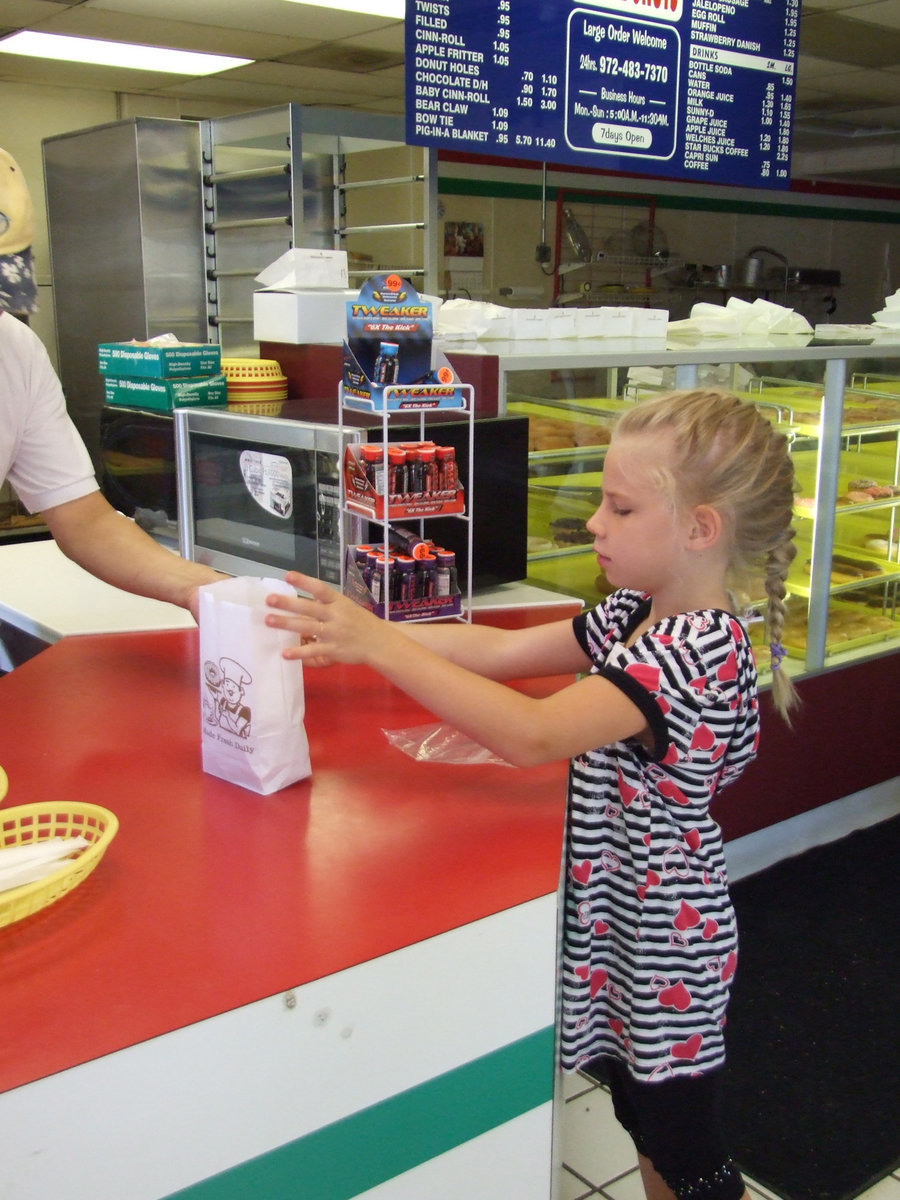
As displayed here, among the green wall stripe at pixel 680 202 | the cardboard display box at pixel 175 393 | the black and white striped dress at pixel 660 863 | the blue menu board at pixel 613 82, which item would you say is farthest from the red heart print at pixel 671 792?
the green wall stripe at pixel 680 202

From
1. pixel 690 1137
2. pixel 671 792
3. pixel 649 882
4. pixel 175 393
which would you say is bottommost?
pixel 690 1137

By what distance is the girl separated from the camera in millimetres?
1363

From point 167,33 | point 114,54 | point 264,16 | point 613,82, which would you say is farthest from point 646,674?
point 114,54

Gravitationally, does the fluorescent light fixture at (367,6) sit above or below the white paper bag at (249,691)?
above

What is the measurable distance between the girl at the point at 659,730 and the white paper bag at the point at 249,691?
0.05m

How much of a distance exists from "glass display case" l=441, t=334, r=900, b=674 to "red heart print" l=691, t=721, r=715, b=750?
1.28 meters

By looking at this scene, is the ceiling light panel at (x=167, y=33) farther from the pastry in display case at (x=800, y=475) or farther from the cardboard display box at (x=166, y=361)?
the pastry in display case at (x=800, y=475)

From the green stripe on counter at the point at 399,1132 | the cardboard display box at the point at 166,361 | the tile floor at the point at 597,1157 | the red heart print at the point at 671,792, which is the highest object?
the cardboard display box at the point at 166,361

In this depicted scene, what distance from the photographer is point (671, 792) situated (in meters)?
1.43

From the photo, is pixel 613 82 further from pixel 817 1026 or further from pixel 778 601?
pixel 817 1026

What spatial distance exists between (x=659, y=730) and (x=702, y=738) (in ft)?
0.22

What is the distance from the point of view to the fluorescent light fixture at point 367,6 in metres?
5.07

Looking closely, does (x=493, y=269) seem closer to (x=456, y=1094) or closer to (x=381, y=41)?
(x=381, y=41)

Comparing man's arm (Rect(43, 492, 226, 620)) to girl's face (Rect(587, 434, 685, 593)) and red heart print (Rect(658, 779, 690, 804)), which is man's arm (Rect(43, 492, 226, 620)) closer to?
girl's face (Rect(587, 434, 685, 593))
